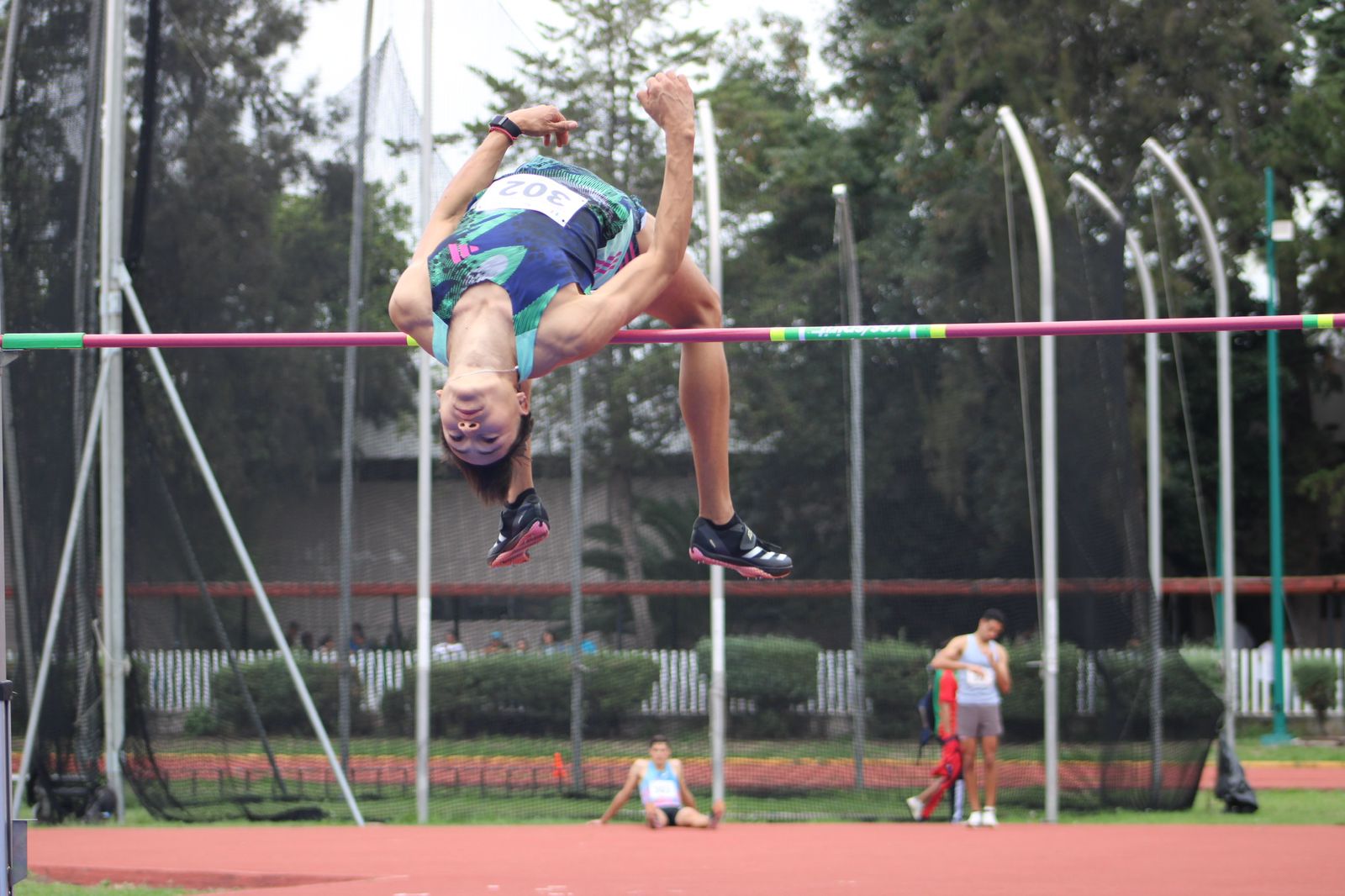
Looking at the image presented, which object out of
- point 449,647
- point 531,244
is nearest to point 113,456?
point 449,647

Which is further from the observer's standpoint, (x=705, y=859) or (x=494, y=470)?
(x=705, y=859)

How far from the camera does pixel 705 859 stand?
8031 millimetres

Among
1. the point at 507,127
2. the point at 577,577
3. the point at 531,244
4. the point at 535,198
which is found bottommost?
the point at 577,577

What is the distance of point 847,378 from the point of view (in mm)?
10648

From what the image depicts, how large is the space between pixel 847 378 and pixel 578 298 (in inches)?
260

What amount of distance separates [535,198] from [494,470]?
0.79 metres

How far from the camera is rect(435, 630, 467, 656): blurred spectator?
10203mm

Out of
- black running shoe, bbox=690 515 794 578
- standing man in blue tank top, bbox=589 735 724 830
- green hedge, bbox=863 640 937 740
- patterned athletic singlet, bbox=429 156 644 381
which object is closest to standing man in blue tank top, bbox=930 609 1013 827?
green hedge, bbox=863 640 937 740

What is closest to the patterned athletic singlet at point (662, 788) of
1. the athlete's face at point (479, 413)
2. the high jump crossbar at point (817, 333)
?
the high jump crossbar at point (817, 333)

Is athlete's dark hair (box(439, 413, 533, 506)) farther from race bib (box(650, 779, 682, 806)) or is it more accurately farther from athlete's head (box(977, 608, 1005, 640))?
athlete's head (box(977, 608, 1005, 640))

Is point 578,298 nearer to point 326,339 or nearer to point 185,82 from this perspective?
point 326,339

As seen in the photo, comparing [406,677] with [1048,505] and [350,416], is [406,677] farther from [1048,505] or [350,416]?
[1048,505]

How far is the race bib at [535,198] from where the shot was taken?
437 cm

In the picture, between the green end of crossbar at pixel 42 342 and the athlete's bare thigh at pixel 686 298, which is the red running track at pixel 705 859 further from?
the athlete's bare thigh at pixel 686 298
